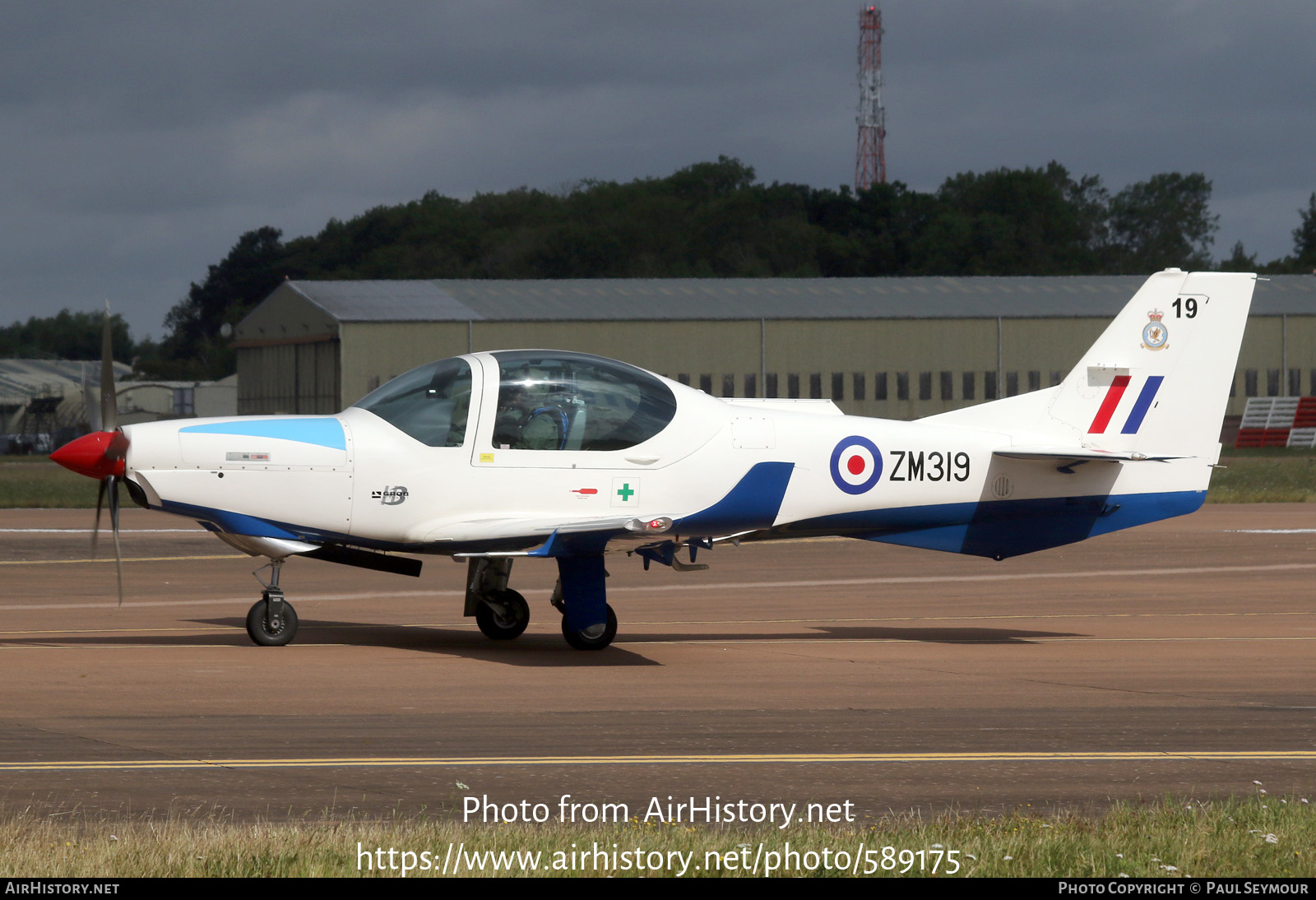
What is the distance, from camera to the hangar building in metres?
60.0

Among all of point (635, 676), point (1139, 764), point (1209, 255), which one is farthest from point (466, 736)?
point (1209, 255)

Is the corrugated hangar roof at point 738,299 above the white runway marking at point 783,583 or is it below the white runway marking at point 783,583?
above

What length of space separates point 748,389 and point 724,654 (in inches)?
1999

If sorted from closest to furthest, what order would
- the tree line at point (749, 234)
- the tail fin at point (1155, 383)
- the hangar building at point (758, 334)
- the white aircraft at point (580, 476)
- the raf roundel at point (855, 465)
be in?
1. the white aircraft at point (580, 476)
2. the raf roundel at point (855, 465)
3. the tail fin at point (1155, 383)
4. the hangar building at point (758, 334)
5. the tree line at point (749, 234)

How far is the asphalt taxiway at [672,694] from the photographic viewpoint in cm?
779

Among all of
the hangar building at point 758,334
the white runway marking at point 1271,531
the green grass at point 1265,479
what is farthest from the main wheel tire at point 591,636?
the hangar building at point 758,334

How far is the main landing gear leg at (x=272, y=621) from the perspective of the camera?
42.7 feet

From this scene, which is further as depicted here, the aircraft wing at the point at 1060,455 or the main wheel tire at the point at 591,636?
the aircraft wing at the point at 1060,455

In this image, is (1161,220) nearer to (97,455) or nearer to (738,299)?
(738,299)

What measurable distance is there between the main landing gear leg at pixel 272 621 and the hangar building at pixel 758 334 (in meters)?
45.2

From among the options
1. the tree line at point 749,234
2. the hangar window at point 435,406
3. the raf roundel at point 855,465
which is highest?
the tree line at point 749,234

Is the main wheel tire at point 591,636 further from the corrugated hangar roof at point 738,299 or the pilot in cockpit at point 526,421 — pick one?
the corrugated hangar roof at point 738,299

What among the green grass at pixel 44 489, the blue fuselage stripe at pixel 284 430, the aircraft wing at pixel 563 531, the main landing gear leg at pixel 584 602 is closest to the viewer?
the aircraft wing at pixel 563 531

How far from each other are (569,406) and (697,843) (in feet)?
23.2
